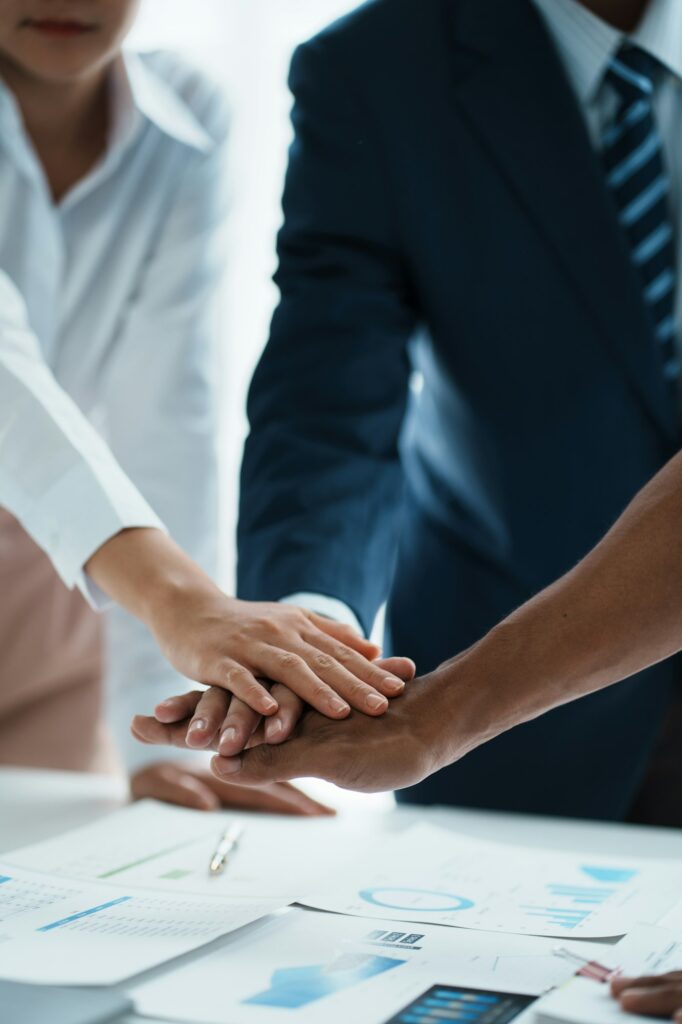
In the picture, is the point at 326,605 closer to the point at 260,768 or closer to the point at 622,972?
the point at 260,768

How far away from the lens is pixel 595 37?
59.1 inches

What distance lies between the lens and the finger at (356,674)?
1.17 metres

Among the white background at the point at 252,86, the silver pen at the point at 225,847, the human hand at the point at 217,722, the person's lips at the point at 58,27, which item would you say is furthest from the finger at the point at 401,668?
the white background at the point at 252,86

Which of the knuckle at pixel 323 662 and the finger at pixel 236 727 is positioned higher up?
the knuckle at pixel 323 662

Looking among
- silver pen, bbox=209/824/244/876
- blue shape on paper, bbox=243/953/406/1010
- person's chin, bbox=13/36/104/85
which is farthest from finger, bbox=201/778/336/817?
person's chin, bbox=13/36/104/85

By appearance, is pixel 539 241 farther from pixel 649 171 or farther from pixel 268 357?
pixel 268 357

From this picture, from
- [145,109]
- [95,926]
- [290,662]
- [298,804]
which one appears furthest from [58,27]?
[95,926]

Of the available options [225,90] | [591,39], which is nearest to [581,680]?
[591,39]

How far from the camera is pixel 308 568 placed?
1420 mm

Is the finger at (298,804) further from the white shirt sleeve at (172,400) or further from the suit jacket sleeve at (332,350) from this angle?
the white shirt sleeve at (172,400)

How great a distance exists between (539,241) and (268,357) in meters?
0.34

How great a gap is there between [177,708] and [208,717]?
4 centimetres

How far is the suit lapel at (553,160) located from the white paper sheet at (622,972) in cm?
69

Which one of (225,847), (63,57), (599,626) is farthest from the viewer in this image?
(63,57)
